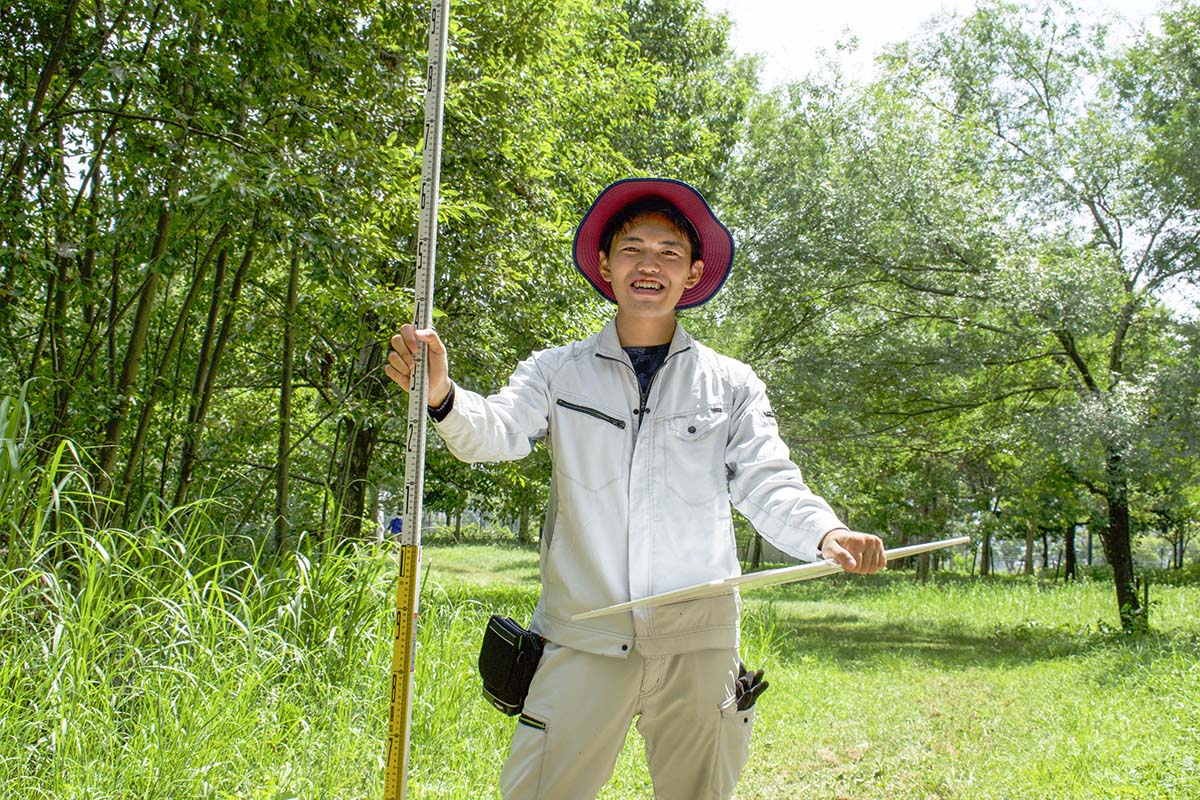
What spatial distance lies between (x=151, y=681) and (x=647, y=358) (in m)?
2.12

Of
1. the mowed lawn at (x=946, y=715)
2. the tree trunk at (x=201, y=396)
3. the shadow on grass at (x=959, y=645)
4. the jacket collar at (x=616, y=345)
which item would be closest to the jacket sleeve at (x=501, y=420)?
the jacket collar at (x=616, y=345)

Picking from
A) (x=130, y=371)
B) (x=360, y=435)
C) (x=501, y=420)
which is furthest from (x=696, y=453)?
(x=360, y=435)

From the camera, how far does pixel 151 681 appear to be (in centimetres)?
340

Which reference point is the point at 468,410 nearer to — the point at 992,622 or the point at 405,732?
the point at 405,732

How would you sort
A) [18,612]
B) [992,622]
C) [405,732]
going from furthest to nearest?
[992,622]
[18,612]
[405,732]

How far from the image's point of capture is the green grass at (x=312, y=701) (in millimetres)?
3131

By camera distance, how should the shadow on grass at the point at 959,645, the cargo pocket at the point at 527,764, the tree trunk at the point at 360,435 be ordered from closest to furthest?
the cargo pocket at the point at 527,764 < the tree trunk at the point at 360,435 < the shadow on grass at the point at 959,645

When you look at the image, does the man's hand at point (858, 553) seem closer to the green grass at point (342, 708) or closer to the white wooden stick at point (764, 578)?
the white wooden stick at point (764, 578)

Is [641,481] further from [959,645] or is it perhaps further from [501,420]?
[959,645]

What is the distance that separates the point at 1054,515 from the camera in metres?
22.8

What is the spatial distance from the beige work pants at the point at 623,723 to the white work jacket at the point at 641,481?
6cm

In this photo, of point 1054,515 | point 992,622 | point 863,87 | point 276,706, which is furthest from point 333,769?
point 1054,515

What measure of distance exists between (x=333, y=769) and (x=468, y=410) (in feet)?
6.96

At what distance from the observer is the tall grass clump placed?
3008 millimetres
